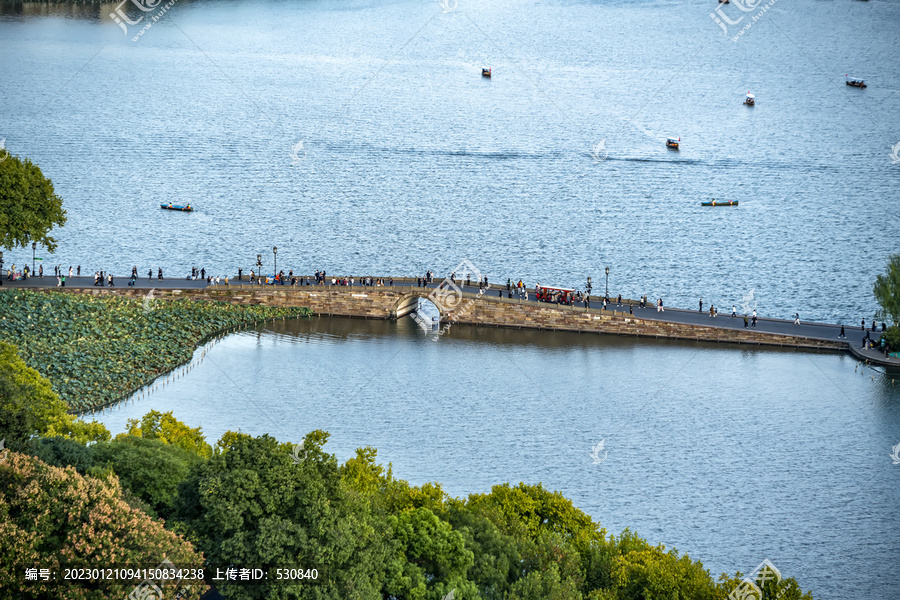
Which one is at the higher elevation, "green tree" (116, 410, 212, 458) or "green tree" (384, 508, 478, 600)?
"green tree" (116, 410, 212, 458)

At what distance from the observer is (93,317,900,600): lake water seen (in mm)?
68438

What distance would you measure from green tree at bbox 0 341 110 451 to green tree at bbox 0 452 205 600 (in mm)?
6638

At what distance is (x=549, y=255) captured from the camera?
420 ft

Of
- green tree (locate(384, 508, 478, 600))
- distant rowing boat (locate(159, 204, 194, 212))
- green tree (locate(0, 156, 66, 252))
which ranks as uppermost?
distant rowing boat (locate(159, 204, 194, 212))

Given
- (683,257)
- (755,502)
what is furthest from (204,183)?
(755,502)

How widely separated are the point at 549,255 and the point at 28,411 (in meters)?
80.4

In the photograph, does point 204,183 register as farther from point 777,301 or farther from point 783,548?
point 783,548

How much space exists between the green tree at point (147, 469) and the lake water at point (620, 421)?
72.4 feet

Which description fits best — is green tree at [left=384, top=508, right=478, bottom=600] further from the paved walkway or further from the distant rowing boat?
the distant rowing boat

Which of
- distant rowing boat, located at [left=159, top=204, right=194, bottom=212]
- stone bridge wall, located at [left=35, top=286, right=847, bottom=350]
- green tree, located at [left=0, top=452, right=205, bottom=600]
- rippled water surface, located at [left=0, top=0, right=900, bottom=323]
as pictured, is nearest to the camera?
green tree, located at [left=0, top=452, right=205, bottom=600]

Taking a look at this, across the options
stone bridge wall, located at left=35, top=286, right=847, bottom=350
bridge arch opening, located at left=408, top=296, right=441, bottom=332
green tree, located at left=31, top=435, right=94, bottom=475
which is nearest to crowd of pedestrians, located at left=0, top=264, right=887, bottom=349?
stone bridge wall, located at left=35, top=286, right=847, bottom=350

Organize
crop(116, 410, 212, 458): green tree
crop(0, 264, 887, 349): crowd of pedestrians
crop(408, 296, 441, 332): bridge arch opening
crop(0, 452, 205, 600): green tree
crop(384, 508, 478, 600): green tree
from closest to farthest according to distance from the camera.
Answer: crop(0, 452, 205, 600): green tree, crop(384, 508, 478, 600): green tree, crop(116, 410, 212, 458): green tree, crop(0, 264, 887, 349): crowd of pedestrians, crop(408, 296, 441, 332): bridge arch opening

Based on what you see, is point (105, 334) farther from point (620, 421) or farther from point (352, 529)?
point (352, 529)

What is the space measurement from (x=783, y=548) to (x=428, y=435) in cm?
2293
